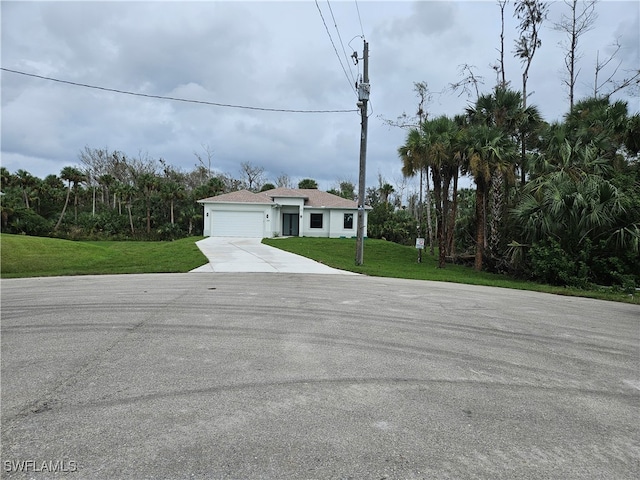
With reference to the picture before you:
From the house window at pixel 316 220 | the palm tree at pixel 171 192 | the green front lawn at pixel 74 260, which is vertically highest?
the palm tree at pixel 171 192

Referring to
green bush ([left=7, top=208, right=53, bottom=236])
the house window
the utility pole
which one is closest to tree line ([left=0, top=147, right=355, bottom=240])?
green bush ([left=7, top=208, right=53, bottom=236])

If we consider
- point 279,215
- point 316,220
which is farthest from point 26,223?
point 316,220

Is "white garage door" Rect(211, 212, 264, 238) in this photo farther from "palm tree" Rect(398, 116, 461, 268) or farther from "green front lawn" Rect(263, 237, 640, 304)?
"palm tree" Rect(398, 116, 461, 268)

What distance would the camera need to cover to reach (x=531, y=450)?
263 centimetres

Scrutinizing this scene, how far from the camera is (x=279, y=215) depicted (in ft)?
110

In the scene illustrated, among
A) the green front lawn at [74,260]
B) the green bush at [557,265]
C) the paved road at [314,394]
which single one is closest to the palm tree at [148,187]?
the green front lawn at [74,260]

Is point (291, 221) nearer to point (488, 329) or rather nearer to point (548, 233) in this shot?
point (548, 233)

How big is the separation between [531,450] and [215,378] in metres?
2.58

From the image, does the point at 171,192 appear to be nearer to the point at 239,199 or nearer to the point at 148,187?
the point at 148,187

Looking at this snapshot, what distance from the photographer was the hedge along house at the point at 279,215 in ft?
101

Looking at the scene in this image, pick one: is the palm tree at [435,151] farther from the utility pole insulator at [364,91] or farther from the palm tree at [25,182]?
the palm tree at [25,182]

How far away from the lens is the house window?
33.2 m

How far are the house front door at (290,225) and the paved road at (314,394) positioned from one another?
1078 inches

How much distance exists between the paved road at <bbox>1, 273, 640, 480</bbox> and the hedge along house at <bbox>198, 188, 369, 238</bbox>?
2347 cm
